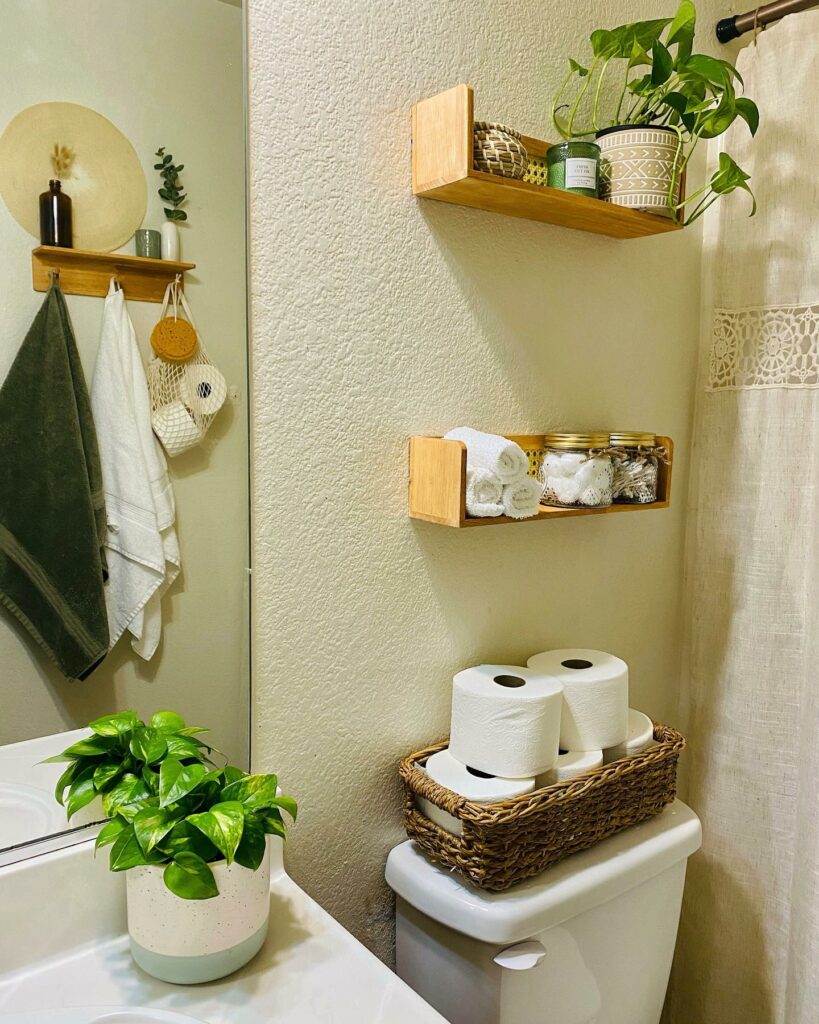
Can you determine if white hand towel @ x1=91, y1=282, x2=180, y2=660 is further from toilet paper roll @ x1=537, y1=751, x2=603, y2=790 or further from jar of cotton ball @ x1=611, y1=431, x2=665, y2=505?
jar of cotton ball @ x1=611, y1=431, x2=665, y2=505

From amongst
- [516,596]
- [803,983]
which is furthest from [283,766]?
[803,983]

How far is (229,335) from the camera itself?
0.89m

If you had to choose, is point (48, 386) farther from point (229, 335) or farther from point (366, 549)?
point (366, 549)

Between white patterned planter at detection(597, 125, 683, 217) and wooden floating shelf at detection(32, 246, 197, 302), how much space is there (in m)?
0.59

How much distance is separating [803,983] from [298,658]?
3.10ft

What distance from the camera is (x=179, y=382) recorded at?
0.86 m

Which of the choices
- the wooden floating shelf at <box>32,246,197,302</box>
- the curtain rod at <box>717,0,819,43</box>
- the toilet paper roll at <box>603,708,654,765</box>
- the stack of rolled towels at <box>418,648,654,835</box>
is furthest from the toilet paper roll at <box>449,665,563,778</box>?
the curtain rod at <box>717,0,819,43</box>

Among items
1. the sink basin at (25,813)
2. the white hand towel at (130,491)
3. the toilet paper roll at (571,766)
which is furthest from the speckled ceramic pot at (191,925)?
the toilet paper roll at (571,766)

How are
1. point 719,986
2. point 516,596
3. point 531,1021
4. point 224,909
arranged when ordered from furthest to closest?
point 719,986 < point 516,596 < point 531,1021 < point 224,909

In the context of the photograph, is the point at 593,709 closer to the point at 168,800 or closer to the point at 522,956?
the point at 522,956

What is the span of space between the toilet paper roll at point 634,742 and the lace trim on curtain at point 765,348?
22.8 inches

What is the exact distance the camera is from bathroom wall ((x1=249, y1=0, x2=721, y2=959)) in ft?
3.04

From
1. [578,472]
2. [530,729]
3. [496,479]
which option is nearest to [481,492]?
[496,479]

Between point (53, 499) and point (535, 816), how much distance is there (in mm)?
622
